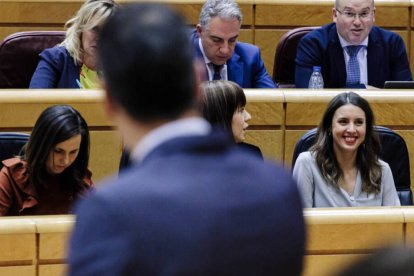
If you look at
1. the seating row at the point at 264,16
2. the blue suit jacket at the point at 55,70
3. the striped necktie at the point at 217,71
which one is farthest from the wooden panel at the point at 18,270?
the seating row at the point at 264,16

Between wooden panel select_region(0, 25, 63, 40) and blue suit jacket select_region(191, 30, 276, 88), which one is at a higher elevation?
wooden panel select_region(0, 25, 63, 40)

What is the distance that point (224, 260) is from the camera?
94 centimetres

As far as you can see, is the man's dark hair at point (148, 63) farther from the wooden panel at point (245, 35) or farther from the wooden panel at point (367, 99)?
the wooden panel at point (245, 35)

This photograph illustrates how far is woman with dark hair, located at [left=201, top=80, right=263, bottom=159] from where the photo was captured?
307 centimetres

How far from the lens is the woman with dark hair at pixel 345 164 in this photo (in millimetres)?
3299

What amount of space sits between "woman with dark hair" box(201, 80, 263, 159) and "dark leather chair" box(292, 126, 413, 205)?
1.19ft

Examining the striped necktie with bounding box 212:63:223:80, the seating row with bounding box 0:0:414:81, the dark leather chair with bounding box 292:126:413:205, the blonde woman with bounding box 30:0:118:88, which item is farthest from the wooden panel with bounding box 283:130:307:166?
the seating row with bounding box 0:0:414:81

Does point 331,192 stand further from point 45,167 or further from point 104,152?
point 45,167

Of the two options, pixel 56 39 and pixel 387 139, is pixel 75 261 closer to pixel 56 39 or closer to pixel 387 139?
pixel 387 139

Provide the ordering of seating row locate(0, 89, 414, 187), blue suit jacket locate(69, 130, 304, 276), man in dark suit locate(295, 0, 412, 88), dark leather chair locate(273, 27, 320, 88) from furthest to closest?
dark leather chair locate(273, 27, 320, 88)
man in dark suit locate(295, 0, 412, 88)
seating row locate(0, 89, 414, 187)
blue suit jacket locate(69, 130, 304, 276)

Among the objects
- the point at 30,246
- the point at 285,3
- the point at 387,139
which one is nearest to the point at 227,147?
the point at 30,246

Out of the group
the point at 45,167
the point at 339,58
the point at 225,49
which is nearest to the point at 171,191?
the point at 45,167

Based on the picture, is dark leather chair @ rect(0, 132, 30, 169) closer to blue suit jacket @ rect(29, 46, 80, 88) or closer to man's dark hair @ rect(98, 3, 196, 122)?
blue suit jacket @ rect(29, 46, 80, 88)

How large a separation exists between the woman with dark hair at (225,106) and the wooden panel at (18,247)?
80 centimetres
